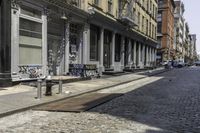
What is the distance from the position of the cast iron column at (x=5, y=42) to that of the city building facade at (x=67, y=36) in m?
0.05

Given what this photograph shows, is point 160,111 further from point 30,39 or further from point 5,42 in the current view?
point 30,39

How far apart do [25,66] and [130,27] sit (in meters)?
26.7

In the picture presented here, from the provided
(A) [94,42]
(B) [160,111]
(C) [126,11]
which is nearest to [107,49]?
(A) [94,42]

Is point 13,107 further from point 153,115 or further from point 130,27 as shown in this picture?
point 130,27

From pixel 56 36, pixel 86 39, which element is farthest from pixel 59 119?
pixel 86 39

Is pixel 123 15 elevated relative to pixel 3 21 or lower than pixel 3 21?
elevated

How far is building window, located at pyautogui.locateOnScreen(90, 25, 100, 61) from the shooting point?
109 feet

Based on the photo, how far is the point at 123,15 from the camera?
1677 inches

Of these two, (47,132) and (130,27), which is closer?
(47,132)

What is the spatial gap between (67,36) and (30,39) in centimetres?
605

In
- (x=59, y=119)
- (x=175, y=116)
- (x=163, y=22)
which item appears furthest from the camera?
(x=163, y=22)

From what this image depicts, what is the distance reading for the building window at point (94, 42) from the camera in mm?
33338

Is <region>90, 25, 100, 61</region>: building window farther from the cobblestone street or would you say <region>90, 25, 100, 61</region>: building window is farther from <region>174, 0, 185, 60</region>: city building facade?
<region>174, 0, 185, 60</region>: city building facade

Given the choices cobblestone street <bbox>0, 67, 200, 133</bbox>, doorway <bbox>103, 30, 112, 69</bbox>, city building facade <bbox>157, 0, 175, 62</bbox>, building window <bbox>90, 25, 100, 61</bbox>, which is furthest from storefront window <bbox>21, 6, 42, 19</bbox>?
city building facade <bbox>157, 0, 175, 62</bbox>
